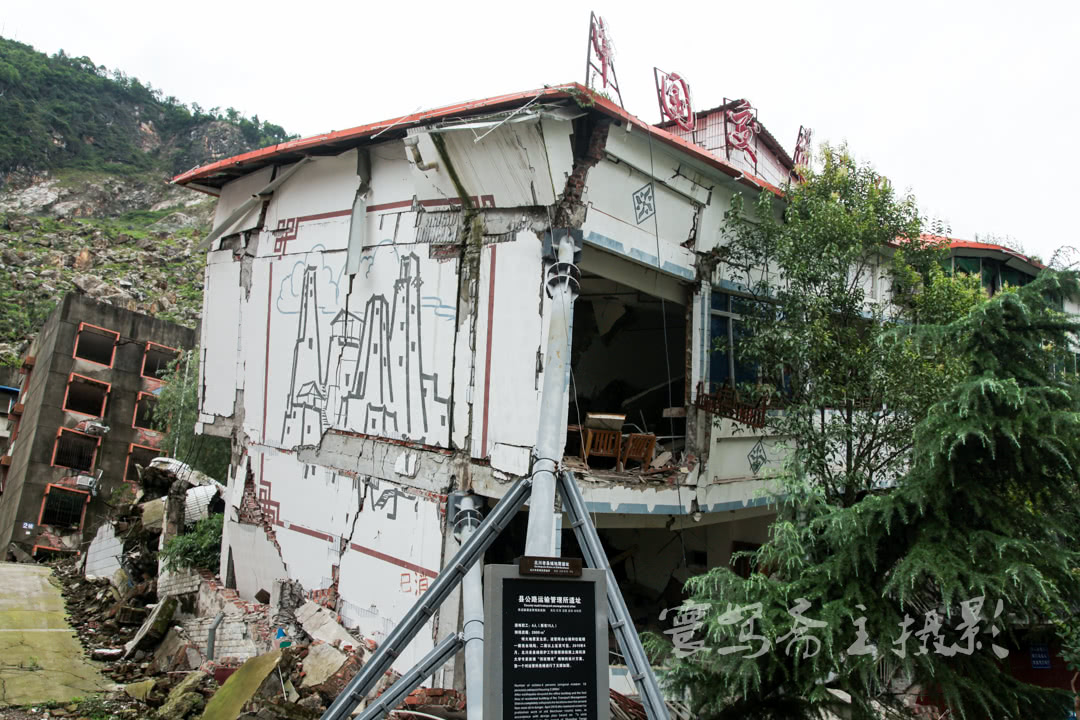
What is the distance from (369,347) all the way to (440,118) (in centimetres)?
354

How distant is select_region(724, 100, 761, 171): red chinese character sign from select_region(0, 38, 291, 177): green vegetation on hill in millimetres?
58252

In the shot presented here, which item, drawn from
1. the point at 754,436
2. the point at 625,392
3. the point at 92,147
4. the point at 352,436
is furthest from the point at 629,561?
the point at 92,147

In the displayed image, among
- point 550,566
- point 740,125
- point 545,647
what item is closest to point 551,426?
point 550,566

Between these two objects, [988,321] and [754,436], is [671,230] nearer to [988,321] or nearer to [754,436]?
[754,436]

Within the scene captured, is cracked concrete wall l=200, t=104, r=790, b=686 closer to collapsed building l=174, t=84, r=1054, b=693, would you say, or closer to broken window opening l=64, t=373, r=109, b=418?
collapsed building l=174, t=84, r=1054, b=693

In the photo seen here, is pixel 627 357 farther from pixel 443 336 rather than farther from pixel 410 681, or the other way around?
pixel 410 681

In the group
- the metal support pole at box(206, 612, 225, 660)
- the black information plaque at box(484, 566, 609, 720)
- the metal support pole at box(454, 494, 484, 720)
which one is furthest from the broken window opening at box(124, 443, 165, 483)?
the black information plaque at box(484, 566, 609, 720)

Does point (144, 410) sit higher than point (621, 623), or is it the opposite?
point (144, 410)

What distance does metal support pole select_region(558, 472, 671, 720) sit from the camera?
189 inches

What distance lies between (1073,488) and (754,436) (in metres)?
5.49

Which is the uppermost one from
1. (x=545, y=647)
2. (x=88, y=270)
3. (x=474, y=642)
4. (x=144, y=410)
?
(x=88, y=270)

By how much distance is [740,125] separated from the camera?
46.4 ft

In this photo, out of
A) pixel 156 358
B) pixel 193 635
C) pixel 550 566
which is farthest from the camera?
pixel 156 358

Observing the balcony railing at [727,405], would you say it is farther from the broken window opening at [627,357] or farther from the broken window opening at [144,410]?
the broken window opening at [144,410]
